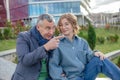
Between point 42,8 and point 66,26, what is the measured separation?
139ft

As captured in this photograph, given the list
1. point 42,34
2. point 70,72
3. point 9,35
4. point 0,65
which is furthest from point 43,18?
point 9,35

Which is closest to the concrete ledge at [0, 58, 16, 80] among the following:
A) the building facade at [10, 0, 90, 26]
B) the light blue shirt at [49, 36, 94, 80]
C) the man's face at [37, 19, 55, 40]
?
the light blue shirt at [49, 36, 94, 80]

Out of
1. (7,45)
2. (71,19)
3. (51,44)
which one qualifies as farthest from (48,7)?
(51,44)

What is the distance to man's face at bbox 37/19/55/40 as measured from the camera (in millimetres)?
3168

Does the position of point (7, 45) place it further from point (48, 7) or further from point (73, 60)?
point (48, 7)

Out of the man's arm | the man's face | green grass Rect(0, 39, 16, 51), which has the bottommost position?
green grass Rect(0, 39, 16, 51)

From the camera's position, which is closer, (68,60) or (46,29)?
(46,29)

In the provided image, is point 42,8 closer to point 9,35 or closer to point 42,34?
point 9,35

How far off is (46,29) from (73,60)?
0.43 metres

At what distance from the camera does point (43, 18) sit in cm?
317

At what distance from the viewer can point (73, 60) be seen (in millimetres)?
3404

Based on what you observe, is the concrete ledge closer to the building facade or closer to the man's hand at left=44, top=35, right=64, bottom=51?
the man's hand at left=44, top=35, right=64, bottom=51

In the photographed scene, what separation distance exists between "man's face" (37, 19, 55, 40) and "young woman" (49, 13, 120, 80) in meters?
0.19

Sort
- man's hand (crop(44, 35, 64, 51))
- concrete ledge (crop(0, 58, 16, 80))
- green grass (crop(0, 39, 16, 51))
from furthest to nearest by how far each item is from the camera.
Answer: green grass (crop(0, 39, 16, 51)) < concrete ledge (crop(0, 58, 16, 80)) < man's hand (crop(44, 35, 64, 51))
